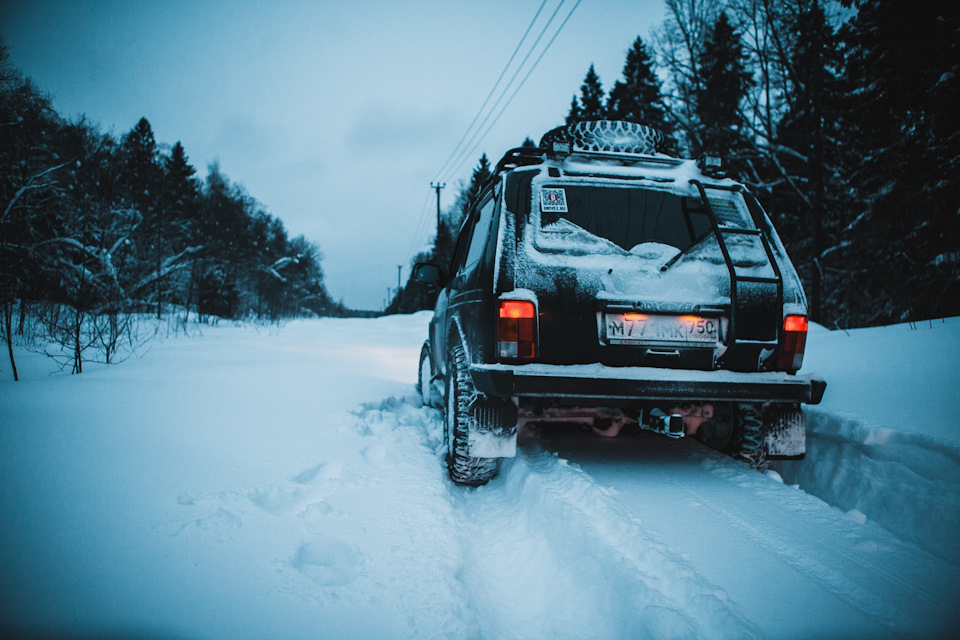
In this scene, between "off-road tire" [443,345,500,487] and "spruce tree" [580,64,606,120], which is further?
"spruce tree" [580,64,606,120]

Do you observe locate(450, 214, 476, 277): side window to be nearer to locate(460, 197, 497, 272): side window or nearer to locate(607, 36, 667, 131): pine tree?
locate(460, 197, 497, 272): side window

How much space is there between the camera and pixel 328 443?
291 cm

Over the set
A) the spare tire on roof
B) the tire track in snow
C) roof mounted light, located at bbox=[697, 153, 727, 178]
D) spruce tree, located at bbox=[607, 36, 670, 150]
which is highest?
spruce tree, located at bbox=[607, 36, 670, 150]

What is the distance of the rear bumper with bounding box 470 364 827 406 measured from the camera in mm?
2127

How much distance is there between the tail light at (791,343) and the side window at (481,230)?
183 cm

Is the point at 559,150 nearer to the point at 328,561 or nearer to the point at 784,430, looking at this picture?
the point at 784,430

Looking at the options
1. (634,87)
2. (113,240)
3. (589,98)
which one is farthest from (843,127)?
(113,240)

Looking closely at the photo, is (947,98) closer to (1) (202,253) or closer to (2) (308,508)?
(2) (308,508)

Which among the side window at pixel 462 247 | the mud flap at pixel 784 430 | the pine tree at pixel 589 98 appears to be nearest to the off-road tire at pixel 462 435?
the side window at pixel 462 247

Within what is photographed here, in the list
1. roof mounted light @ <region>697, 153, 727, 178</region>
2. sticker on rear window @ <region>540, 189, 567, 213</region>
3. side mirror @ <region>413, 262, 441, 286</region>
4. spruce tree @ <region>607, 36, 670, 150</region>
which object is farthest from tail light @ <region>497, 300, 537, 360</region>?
spruce tree @ <region>607, 36, 670, 150</region>

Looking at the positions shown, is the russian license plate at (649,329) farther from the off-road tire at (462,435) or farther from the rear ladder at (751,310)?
the off-road tire at (462,435)

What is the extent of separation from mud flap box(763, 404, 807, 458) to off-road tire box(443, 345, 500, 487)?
5.43ft

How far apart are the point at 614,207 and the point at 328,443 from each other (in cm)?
249

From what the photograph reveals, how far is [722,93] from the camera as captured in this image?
1686 centimetres
